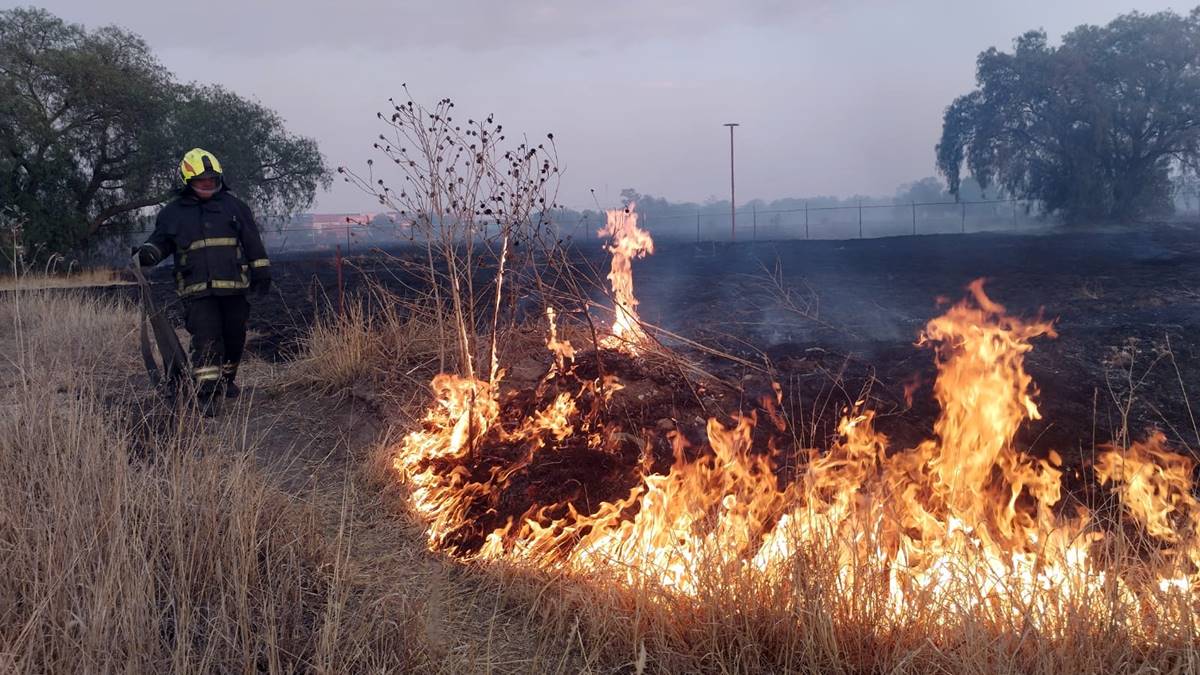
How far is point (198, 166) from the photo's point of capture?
5492 mm

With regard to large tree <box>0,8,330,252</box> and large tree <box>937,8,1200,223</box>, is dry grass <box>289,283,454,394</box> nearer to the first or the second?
large tree <box>0,8,330,252</box>

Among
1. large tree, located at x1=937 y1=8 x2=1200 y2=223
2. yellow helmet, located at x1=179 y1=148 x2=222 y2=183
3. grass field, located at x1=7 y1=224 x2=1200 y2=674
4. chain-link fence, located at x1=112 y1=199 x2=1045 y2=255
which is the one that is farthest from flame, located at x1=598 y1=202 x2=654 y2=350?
large tree, located at x1=937 y1=8 x2=1200 y2=223

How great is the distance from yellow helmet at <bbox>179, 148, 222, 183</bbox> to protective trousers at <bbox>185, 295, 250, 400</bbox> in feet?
2.76

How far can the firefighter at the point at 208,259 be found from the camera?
5473mm

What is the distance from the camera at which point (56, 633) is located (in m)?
2.48

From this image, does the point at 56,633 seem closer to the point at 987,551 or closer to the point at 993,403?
the point at 987,551

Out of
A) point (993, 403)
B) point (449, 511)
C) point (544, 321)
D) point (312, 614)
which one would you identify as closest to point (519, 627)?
point (312, 614)

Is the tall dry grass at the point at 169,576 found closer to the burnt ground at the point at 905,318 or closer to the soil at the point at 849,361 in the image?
the soil at the point at 849,361

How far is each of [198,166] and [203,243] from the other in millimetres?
535

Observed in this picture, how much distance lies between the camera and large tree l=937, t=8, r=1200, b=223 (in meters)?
29.4

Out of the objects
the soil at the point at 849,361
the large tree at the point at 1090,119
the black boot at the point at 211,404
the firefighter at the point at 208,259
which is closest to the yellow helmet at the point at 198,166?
the firefighter at the point at 208,259

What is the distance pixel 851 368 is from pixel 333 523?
388 centimetres

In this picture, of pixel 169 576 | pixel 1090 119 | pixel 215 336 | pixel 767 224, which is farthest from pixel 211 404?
pixel 767 224

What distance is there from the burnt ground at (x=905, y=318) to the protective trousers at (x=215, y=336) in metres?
0.95
